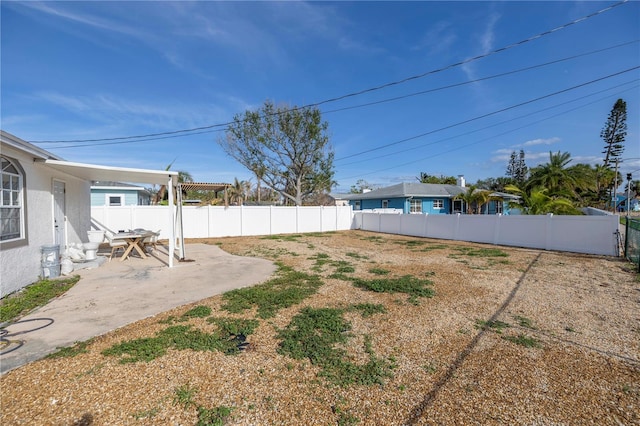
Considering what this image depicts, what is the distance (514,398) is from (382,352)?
4.04ft

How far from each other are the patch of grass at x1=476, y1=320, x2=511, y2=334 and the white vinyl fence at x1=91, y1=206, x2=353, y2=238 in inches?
545

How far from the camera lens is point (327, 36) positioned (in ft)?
41.7

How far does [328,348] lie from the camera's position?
323cm

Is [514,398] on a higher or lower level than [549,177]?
lower

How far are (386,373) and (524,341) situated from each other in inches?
77.3

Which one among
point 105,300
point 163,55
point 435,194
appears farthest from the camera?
point 435,194

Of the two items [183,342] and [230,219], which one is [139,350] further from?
[230,219]

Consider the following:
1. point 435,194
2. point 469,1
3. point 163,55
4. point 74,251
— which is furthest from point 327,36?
point 435,194

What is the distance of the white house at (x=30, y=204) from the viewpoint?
4.93m

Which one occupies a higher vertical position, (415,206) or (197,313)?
(415,206)

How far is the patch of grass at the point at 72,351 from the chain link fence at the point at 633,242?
38.9 feet

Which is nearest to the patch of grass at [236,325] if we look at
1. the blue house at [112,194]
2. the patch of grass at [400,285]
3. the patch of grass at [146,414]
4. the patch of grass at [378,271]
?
the patch of grass at [146,414]

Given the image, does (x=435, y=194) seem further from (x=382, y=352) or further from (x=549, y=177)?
(x=382, y=352)

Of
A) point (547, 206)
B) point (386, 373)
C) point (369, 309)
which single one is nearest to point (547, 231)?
point (547, 206)
